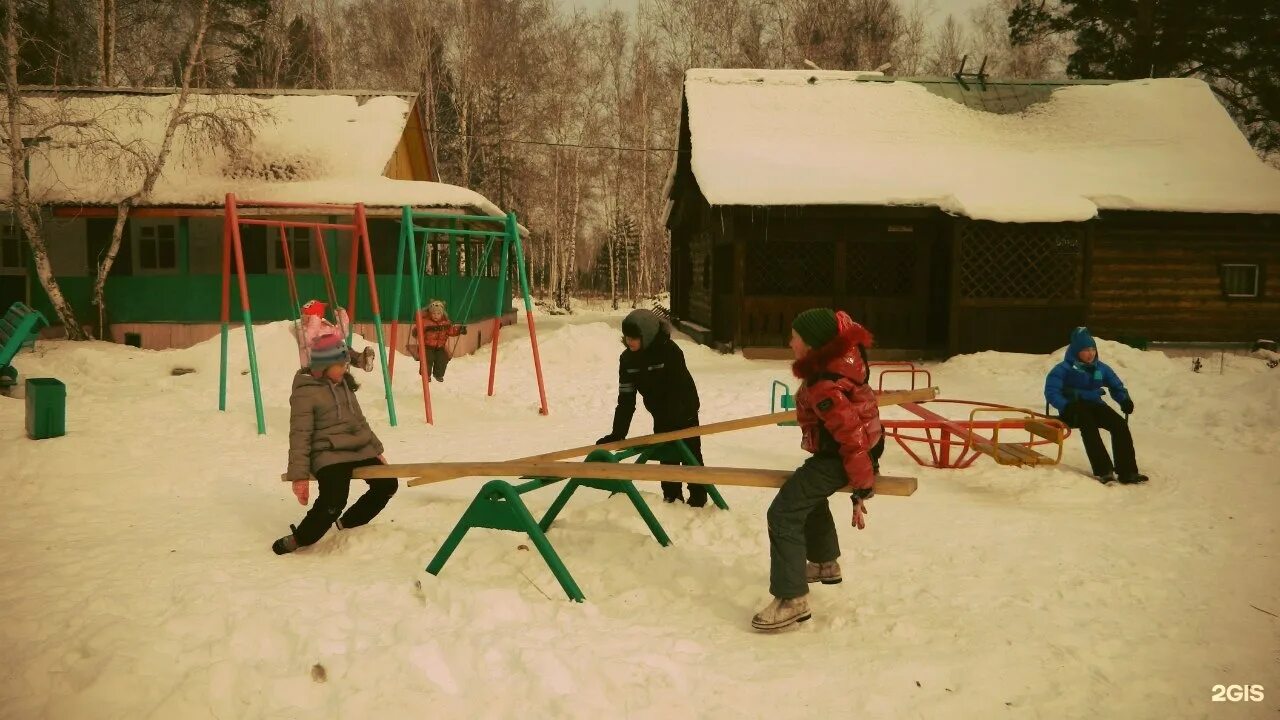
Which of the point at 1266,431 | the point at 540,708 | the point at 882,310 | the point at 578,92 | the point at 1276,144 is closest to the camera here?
the point at 540,708

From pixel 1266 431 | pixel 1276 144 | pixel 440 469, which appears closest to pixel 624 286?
pixel 1276 144

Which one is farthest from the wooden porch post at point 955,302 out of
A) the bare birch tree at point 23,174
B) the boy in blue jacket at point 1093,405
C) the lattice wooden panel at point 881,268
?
the bare birch tree at point 23,174

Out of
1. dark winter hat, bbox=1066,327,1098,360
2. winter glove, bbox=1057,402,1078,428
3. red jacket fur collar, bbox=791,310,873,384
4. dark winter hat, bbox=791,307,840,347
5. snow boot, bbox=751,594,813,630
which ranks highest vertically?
dark winter hat, bbox=791,307,840,347

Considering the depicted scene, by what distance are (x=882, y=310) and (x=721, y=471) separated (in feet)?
46.3

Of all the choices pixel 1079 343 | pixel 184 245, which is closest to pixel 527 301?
pixel 1079 343

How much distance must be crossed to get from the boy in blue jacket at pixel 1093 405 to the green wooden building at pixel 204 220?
37.2ft

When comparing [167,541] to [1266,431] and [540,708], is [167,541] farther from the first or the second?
[1266,431]

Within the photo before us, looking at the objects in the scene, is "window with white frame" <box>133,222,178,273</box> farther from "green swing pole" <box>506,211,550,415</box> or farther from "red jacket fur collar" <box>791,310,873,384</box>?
"red jacket fur collar" <box>791,310,873,384</box>

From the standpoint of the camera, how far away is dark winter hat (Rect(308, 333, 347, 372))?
5.23m

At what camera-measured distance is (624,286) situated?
53031mm

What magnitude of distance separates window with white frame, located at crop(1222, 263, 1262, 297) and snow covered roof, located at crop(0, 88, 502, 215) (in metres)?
15.0

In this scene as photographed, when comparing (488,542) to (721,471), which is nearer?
(721,471)

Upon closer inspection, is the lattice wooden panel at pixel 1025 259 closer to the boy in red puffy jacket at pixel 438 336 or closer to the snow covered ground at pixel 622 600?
the snow covered ground at pixel 622 600

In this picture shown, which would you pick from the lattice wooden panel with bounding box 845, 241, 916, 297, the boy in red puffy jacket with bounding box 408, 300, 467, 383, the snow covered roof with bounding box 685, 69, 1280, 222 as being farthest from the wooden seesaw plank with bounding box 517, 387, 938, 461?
the lattice wooden panel with bounding box 845, 241, 916, 297
